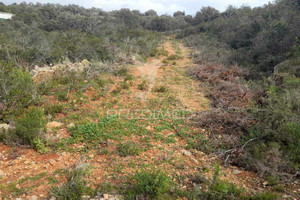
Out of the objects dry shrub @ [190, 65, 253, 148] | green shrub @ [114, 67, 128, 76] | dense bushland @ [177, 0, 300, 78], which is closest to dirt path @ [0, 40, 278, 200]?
dry shrub @ [190, 65, 253, 148]

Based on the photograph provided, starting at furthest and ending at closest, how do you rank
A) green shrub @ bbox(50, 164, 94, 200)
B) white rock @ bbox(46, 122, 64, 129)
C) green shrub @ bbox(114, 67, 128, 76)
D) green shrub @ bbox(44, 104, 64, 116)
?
green shrub @ bbox(114, 67, 128, 76) → green shrub @ bbox(44, 104, 64, 116) → white rock @ bbox(46, 122, 64, 129) → green shrub @ bbox(50, 164, 94, 200)

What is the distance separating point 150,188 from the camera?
2.46 m

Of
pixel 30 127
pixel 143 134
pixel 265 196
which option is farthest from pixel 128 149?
pixel 265 196

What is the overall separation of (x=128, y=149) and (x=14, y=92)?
276cm

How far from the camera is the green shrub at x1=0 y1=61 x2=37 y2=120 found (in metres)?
3.93

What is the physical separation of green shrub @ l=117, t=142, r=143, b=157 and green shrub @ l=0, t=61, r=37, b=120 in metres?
2.31

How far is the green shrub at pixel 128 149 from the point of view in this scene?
3.37 metres

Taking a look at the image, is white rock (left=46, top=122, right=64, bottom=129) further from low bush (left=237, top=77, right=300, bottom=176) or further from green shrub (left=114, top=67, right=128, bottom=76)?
green shrub (left=114, top=67, right=128, bottom=76)

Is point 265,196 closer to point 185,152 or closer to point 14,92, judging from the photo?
point 185,152

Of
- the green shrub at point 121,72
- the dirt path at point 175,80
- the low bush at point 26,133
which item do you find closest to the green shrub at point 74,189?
the low bush at point 26,133

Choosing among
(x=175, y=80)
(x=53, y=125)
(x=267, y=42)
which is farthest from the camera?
(x=267, y=42)

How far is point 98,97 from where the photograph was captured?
5555 mm

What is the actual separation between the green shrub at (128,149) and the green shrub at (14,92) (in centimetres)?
231

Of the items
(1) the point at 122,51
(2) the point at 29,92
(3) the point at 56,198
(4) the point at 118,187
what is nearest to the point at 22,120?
(2) the point at 29,92
